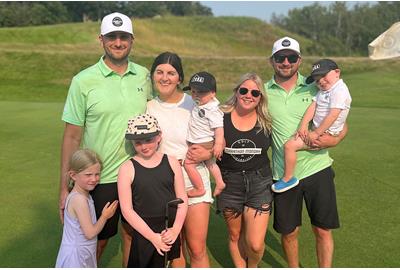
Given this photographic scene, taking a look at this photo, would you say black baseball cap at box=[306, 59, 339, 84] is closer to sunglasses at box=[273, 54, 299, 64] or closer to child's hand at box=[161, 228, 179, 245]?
sunglasses at box=[273, 54, 299, 64]

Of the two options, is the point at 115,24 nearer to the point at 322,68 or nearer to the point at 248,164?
the point at 248,164

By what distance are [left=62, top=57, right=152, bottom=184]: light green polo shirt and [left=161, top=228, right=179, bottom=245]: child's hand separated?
1.98 ft

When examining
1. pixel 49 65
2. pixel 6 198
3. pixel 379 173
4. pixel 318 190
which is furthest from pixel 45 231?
pixel 49 65

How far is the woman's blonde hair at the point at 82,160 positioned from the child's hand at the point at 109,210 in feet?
1.03

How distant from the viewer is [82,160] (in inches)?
131

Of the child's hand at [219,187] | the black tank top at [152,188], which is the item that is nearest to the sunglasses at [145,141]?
the black tank top at [152,188]

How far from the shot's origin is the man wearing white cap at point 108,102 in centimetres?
340

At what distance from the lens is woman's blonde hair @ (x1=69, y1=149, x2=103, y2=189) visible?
10.9ft

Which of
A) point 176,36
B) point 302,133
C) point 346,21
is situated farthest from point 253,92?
point 346,21

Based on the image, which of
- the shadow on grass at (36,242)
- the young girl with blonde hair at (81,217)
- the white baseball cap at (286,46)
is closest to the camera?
the young girl with blonde hair at (81,217)

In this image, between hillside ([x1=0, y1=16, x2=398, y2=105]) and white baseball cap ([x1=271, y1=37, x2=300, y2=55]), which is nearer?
white baseball cap ([x1=271, y1=37, x2=300, y2=55])

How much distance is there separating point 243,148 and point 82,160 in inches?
45.6

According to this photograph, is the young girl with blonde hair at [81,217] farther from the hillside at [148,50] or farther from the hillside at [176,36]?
the hillside at [176,36]

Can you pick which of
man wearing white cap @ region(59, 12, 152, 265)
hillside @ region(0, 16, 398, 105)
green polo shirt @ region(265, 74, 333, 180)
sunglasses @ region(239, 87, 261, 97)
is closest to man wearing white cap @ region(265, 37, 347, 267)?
green polo shirt @ region(265, 74, 333, 180)
